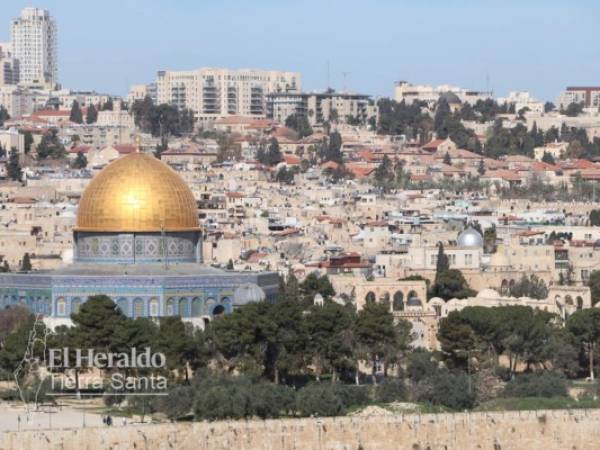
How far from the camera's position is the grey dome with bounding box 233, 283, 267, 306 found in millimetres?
56750

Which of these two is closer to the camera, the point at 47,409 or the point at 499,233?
the point at 47,409

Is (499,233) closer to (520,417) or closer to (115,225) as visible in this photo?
(115,225)

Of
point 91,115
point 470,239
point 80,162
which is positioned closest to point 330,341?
point 470,239

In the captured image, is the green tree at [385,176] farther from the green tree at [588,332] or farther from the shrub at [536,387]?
the shrub at [536,387]

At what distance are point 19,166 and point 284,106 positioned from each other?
156ft

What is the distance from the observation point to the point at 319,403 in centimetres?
4644

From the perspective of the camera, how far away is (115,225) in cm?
5806

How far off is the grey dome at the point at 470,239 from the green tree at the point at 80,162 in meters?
40.3

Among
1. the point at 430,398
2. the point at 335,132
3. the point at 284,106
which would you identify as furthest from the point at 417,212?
the point at 284,106

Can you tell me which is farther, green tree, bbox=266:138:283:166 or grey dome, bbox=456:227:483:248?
green tree, bbox=266:138:283:166

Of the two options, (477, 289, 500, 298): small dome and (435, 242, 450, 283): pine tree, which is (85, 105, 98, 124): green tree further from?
(477, 289, 500, 298): small dome

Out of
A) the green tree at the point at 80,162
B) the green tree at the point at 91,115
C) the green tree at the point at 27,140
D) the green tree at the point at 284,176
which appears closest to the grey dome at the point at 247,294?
Result: the green tree at the point at 284,176

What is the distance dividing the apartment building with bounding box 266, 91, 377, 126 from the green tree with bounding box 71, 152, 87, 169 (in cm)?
3700

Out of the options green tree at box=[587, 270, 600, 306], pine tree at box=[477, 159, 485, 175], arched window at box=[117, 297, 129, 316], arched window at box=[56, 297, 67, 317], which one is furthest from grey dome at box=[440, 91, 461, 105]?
arched window at box=[117, 297, 129, 316]
